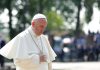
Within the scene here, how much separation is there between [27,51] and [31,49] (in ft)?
0.24

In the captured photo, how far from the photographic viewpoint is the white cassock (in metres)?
7.50

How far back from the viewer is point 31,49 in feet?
24.9

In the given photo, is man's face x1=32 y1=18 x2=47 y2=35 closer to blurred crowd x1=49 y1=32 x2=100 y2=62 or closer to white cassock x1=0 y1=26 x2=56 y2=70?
white cassock x1=0 y1=26 x2=56 y2=70

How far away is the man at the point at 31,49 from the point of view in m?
7.51

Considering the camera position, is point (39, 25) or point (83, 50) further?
point (83, 50)

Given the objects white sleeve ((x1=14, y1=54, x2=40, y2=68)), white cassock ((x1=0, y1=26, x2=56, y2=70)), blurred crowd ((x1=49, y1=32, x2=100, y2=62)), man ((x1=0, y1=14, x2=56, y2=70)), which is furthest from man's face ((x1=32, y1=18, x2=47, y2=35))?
blurred crowd ((x1=49, y1=32, x2=100, y2=62))

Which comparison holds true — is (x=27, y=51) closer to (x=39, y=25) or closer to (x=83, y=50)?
(x=39, y=25)

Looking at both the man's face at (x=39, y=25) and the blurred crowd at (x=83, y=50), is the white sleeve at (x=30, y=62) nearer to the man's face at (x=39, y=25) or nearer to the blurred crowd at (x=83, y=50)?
the man's face at (x=39, y=25)

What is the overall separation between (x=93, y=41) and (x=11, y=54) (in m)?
37.5

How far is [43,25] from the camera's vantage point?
7516 mm

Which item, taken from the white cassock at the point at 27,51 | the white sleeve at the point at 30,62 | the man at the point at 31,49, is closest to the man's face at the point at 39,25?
the man at the point at 31,49

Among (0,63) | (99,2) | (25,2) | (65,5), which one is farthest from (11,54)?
(65,5)

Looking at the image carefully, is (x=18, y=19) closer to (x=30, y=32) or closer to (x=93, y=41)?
(x=93, y=41)

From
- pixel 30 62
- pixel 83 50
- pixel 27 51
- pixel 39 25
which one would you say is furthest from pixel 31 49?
pixel 83 50
